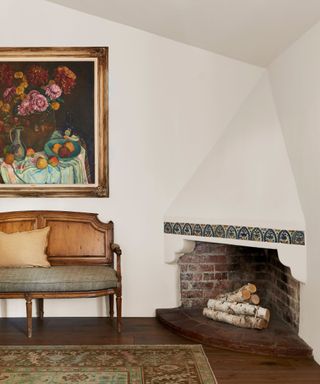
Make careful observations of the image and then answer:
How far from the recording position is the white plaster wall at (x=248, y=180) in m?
4.22

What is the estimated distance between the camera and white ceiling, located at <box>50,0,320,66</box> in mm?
3631

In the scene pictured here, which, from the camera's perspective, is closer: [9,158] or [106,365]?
[106,365]

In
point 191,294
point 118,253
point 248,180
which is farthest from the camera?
point 191,294

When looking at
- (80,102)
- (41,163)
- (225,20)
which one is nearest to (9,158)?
(41,163)

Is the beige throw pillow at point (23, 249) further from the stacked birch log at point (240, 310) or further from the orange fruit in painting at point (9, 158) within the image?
the stacked birch log at point (240, 310)

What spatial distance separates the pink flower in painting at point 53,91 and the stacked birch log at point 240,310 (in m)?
2.47

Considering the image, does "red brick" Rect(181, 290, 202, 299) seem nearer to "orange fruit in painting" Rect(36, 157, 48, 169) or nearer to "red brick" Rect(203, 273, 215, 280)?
"red brick" Rect(203, 273, 215, 280)

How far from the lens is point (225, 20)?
4.16 meters

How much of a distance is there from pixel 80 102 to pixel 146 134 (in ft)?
2.38

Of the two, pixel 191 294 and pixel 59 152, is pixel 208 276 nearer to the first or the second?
pixel 191 294

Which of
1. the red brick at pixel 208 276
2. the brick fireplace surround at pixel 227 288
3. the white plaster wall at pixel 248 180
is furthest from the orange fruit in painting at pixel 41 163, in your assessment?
the red brick at pixel 208 276

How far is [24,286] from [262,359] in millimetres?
2008

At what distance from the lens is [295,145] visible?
13.3 feet

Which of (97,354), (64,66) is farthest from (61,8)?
(97,354)
